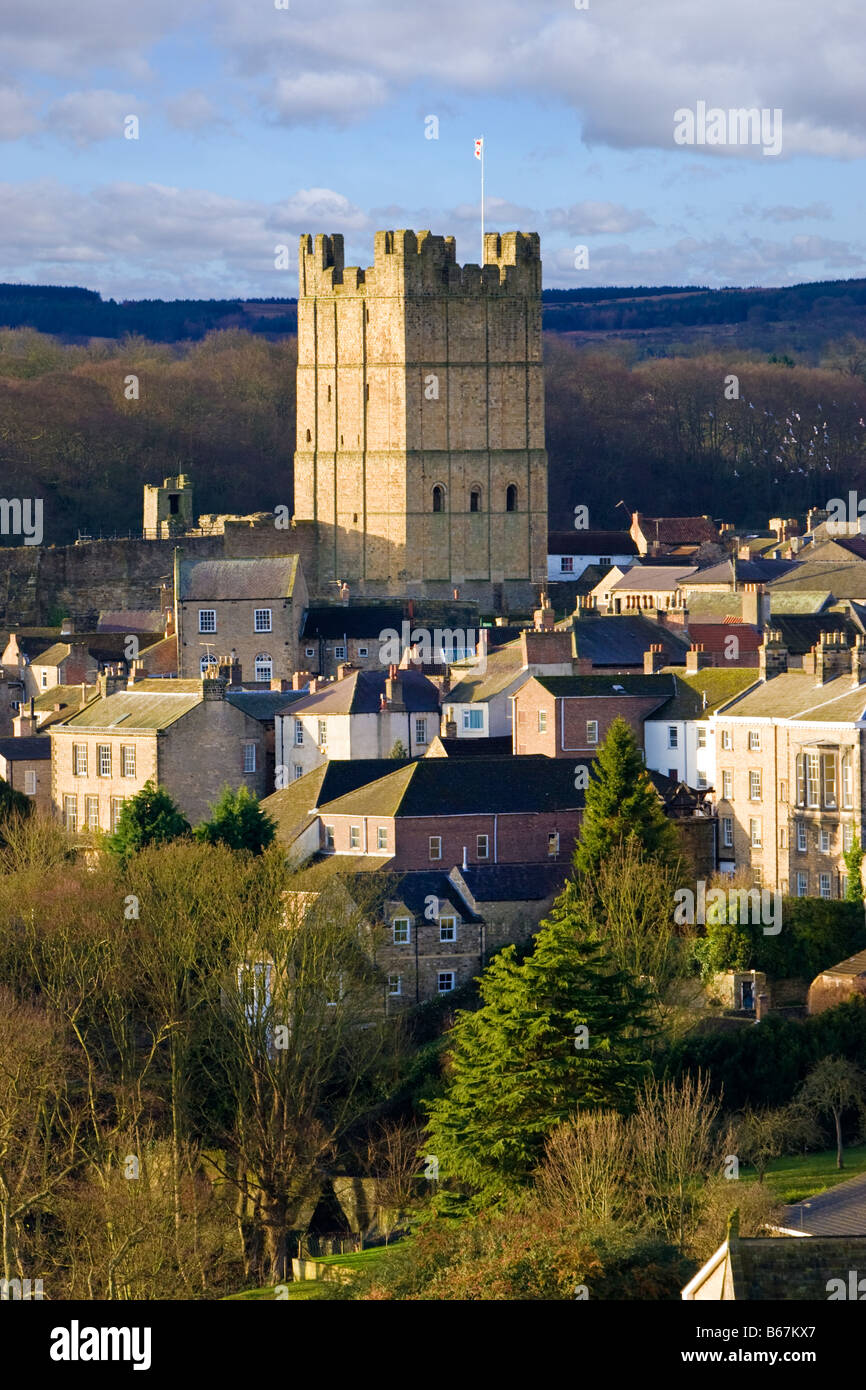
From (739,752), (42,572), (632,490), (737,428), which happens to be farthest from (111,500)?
(739,752)

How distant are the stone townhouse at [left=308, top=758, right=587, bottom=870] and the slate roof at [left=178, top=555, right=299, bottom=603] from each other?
20.6 m

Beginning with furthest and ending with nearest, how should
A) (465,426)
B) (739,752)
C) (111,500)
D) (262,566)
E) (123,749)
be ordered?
(111,500) → (465,426) → (262,566) → (123,749) → (739,752)

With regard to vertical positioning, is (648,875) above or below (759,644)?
below

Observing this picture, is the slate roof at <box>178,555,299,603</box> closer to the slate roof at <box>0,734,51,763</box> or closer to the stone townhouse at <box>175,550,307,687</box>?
the stone townhouse at <box>175,550,307,687</box>

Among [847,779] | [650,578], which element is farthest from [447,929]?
[650,578]

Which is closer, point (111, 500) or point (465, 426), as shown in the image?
point (465, 426)

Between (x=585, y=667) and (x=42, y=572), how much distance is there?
108 feet

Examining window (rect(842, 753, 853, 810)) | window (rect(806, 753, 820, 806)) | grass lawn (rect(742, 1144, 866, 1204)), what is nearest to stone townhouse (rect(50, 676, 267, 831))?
window (rect(806, 753, 820, 806))

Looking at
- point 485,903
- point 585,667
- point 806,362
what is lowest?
point 485,903

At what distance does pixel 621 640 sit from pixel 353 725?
6580 millimetres

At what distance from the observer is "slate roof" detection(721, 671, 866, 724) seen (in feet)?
145

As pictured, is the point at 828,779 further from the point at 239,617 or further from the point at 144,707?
the point at 239,617

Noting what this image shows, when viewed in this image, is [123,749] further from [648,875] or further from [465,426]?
[465,426]

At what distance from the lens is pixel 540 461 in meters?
84.8
